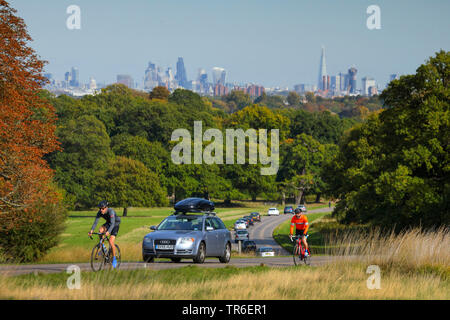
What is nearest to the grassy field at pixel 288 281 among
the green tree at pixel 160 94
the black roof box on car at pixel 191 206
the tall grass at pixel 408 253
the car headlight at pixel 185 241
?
the tall grass at pixel 408 253

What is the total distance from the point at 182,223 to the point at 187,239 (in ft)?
3.40

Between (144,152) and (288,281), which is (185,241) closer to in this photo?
(288,281)

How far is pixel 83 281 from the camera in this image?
14273mm

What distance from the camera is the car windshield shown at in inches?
833

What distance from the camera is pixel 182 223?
21328 mm

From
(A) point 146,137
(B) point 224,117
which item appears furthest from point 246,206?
(B) point 224,117

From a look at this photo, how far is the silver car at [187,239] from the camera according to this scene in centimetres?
2033

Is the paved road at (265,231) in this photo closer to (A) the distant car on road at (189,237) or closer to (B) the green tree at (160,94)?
(A) the distant car on road at (189,237)

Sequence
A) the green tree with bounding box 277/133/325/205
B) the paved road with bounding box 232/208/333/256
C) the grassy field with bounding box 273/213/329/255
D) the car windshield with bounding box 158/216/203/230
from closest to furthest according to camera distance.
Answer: the car windshield with bounding box 158/216/203/230 < the grassy field with bounding box 273/213/329/255 < the paved road with bounding box 232/208/333/256 < the green tree with bounding box 277/133/325/205

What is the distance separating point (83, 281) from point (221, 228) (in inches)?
338

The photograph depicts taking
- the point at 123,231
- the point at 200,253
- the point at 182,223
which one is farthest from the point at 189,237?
the point at 123,231

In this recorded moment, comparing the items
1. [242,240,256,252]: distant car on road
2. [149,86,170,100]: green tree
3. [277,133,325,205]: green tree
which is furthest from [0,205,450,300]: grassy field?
[149,86,170,100]: green tree

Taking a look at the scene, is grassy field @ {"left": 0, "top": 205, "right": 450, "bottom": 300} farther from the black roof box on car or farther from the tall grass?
the black roof box on car
